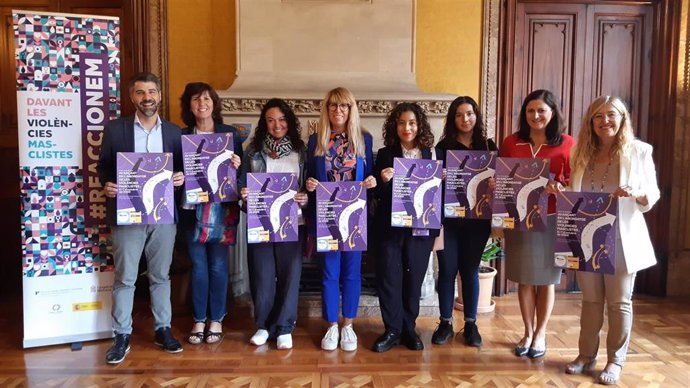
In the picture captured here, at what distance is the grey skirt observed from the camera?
98.8 inches

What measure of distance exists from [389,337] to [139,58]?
2.59 meters

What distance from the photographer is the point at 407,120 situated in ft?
8.34

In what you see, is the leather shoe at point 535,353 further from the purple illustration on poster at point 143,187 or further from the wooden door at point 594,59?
the purple illustration on poster at point 143,187

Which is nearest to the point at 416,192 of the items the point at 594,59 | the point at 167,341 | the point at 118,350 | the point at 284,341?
the point at 284,341

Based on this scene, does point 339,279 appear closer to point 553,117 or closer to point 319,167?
point 319,167

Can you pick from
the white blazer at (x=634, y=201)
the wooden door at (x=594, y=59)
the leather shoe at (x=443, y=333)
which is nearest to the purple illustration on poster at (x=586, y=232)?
the white blazer at (x=634, y=201)

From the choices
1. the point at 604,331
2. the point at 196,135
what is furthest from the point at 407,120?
the point at 604,331

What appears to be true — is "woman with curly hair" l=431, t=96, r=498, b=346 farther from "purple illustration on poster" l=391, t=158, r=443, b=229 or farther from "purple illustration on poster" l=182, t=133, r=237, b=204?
"purple illustration on poster" l=182, t=133, r=237, b=204

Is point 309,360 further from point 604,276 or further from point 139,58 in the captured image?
point 139,58

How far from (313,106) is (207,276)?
52.2 inches

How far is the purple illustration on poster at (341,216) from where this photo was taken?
8.21 feet

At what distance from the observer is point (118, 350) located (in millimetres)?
2574

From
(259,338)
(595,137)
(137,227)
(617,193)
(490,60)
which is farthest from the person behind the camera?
(490,60)

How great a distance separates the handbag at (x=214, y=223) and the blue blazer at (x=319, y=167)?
0.43 meters
